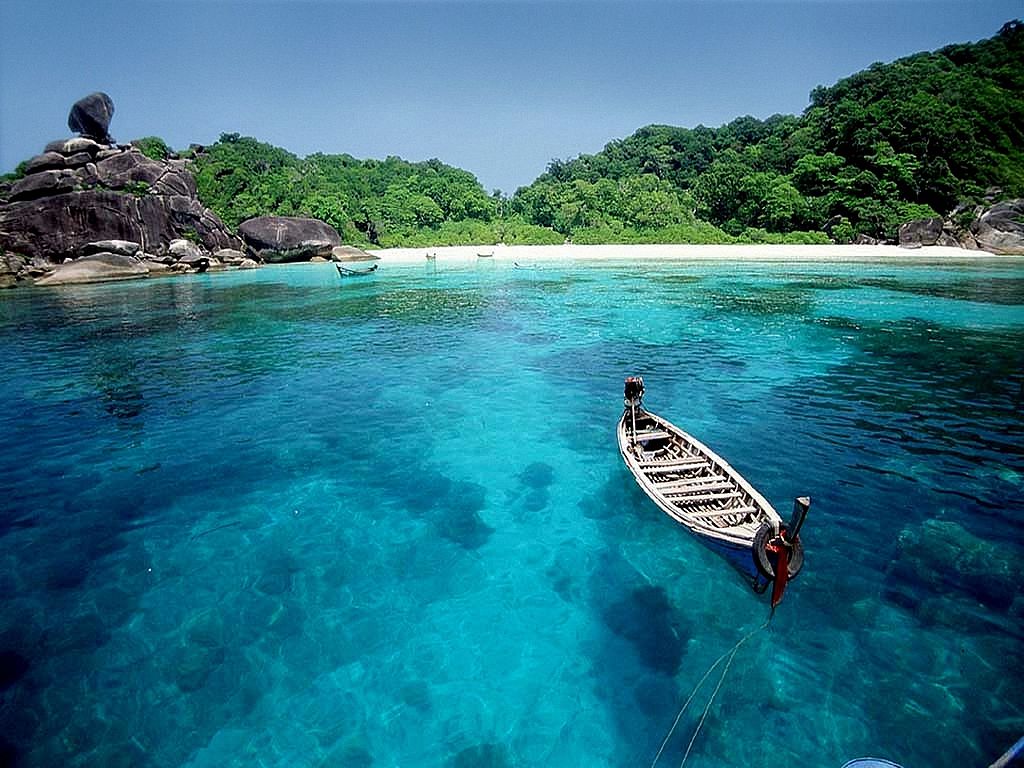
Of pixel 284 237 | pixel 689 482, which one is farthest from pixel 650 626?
pixel 284 237

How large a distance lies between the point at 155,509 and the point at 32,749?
210 inches

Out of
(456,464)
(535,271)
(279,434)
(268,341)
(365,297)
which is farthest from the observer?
(535,271)

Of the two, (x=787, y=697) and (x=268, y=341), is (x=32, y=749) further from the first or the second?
(x=268, y=341)

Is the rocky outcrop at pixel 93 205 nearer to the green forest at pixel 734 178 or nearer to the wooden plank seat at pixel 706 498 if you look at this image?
the green forest at pixel 734 178

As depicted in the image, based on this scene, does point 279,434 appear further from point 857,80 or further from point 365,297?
point 857,80

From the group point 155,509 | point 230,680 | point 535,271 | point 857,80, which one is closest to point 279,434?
point 155,509

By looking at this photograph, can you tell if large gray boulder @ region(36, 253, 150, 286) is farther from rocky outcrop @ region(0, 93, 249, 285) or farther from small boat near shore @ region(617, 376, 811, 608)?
small boat near shore @ region(617, 376, 811, 608)

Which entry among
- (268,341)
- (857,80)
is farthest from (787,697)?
(857,80)

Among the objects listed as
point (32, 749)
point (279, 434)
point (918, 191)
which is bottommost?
point (32, 749)

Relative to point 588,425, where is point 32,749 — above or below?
below

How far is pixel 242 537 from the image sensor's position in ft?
31.7

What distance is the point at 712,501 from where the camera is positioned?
9.14 meters

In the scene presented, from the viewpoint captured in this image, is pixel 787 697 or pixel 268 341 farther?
pixel 268 341

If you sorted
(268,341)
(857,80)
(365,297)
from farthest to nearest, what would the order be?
(857,80) < (365,297) < (268,341)
